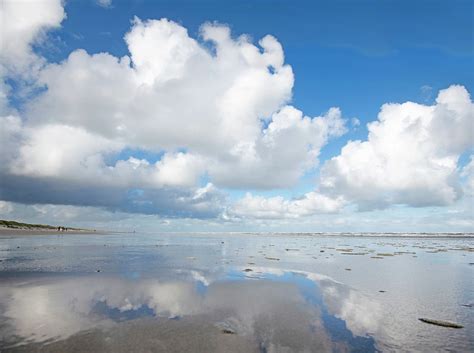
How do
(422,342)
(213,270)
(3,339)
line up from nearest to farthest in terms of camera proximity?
(3,339)
(422,342)
(213,270)

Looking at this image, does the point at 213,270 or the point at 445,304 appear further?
the point at 213,270

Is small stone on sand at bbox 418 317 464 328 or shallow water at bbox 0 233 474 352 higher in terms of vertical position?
small stone on sand at bbox 418 317 464 328

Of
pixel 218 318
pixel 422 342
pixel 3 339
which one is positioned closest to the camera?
pixel 3 339

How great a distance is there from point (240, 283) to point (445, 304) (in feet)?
31.0

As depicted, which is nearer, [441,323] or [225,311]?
[441,323]

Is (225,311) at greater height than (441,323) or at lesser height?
lesser

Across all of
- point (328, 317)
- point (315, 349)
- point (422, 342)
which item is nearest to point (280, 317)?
point (328, 317)

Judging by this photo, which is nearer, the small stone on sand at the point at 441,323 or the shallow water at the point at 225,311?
the shallow water at the point at 225,311

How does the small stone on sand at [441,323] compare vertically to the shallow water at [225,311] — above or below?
above

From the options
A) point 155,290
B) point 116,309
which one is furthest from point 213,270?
point 116,309

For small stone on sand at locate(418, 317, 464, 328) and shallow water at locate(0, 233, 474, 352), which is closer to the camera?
shallow water at locate(0, 233, 474, 352)

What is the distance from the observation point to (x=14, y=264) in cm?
2262

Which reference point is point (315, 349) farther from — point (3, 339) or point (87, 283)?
point (87, 283)

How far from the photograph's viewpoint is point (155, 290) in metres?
15.1
